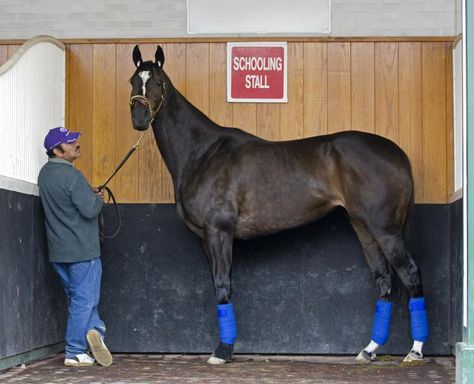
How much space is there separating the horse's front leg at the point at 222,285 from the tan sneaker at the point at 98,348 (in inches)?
25.8

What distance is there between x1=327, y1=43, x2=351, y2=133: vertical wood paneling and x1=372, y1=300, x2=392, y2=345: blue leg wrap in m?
1.29

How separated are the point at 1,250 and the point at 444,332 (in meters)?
2.99

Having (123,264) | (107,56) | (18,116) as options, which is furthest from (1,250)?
(107,56)

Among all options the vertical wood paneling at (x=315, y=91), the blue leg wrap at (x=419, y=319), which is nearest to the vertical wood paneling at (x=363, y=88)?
the vertical wood paneling at (x=315, y=91)

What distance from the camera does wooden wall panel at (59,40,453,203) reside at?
6.91m

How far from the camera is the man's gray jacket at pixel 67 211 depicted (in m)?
6.15

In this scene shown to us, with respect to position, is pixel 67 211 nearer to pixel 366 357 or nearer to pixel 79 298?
pixel 79 298

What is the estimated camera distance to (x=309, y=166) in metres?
6.46

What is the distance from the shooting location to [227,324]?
635 centimetres

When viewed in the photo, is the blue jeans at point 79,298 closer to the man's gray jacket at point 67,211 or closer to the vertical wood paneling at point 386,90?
the man's gray jacket at point 67,211

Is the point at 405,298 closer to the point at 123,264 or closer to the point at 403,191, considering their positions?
the point at 403,191

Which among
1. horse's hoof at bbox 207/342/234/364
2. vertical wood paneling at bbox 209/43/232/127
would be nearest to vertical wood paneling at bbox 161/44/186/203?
vertical wood paneling at bbox 209/43/232/127

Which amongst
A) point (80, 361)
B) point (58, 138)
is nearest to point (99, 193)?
point (58, 138)

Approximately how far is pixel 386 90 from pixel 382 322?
1.62m
